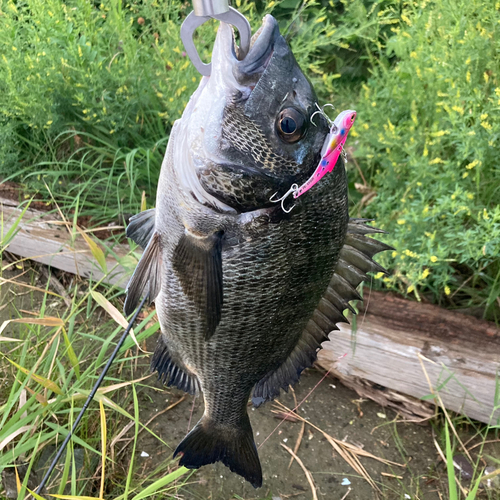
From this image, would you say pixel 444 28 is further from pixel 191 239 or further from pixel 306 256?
pixel 191 239

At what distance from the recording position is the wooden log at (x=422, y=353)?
1.96 meters

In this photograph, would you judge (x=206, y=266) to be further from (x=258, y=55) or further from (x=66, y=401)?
(x=66, y=401)

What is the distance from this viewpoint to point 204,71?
0.87 m

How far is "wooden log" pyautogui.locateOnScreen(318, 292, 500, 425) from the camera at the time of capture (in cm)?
196

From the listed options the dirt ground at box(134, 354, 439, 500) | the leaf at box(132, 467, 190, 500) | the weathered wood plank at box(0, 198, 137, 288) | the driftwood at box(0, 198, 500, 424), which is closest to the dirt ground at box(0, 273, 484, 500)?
the dirt ground at box(134, 354, 439, 500)

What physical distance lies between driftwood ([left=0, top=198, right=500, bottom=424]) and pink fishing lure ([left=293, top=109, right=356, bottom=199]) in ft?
4.27

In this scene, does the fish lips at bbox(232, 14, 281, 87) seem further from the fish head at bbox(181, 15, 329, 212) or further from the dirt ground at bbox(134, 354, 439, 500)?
the dirt ground at bbox(134, 354, 439, 500)

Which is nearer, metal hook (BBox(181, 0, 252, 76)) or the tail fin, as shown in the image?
metal hook (BBox(181, 0, 252, 76))

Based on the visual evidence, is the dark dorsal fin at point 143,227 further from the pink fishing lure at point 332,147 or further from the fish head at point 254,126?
the pink fishing lure at point 332,147

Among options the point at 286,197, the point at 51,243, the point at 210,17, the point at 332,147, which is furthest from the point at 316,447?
the point at 210,17

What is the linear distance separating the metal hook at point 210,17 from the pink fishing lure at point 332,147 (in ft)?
0.78

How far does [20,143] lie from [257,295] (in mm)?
2417

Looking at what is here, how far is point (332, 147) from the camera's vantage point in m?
0.85

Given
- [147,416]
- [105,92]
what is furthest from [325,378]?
[105,92]
